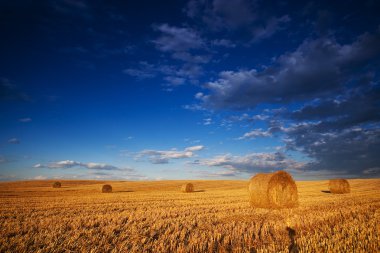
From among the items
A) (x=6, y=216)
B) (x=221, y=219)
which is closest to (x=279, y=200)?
(x=221, y=219)

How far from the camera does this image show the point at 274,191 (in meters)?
12.9

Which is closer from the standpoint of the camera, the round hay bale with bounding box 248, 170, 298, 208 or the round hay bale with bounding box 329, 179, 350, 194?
the round hay bale with bounding box 248, 170, 298, 208

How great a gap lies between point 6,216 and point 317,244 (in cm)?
1028

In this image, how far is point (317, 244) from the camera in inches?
209

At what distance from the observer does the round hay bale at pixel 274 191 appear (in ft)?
41.7

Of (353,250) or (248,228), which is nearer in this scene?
(353,250)

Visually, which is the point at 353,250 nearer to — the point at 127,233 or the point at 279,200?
the point at 127,233

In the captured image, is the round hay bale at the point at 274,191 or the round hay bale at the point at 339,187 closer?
the round hay bale at the point at 274,191

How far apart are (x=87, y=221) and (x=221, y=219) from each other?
13.9 feet

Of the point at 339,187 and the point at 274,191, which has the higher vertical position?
the point at 339,187

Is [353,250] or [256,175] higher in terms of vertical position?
[256,175]

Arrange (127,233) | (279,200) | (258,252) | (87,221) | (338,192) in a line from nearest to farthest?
1. (258,252)
2. (127,233)
3. (87,221)
4. (279,200)
5. (338,192)

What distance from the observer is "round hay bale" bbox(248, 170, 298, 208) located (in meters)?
12.7

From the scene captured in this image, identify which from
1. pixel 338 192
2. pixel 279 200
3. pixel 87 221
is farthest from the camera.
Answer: pixel 338 192
